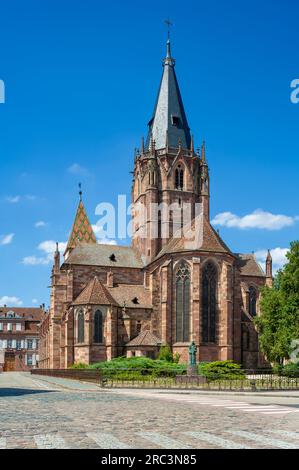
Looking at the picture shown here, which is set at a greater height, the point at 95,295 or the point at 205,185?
the point at 205,185

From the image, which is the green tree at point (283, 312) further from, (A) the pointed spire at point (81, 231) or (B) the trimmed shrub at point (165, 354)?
(A) the pointed spire at point (81, 231)

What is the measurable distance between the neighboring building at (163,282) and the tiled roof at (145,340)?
0.12 metres

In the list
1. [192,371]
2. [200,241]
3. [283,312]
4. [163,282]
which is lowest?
[192,371]

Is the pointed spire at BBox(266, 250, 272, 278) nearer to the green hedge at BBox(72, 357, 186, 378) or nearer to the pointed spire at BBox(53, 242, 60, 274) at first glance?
the pointed spire at BBox(53, 242, 60, 274)

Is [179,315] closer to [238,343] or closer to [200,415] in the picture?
[238,343]

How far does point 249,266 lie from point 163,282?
22228mm

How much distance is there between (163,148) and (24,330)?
189ft

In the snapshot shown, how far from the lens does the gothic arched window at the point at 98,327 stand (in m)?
67.5

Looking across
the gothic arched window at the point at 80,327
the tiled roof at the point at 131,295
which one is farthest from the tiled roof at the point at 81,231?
the gothic arched window at the point at 80,327

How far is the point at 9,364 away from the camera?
116 m

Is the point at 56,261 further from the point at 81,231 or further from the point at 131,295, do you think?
the point at 81,231

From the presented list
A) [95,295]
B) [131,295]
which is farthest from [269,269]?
[95,295]

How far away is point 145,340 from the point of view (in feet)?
214
